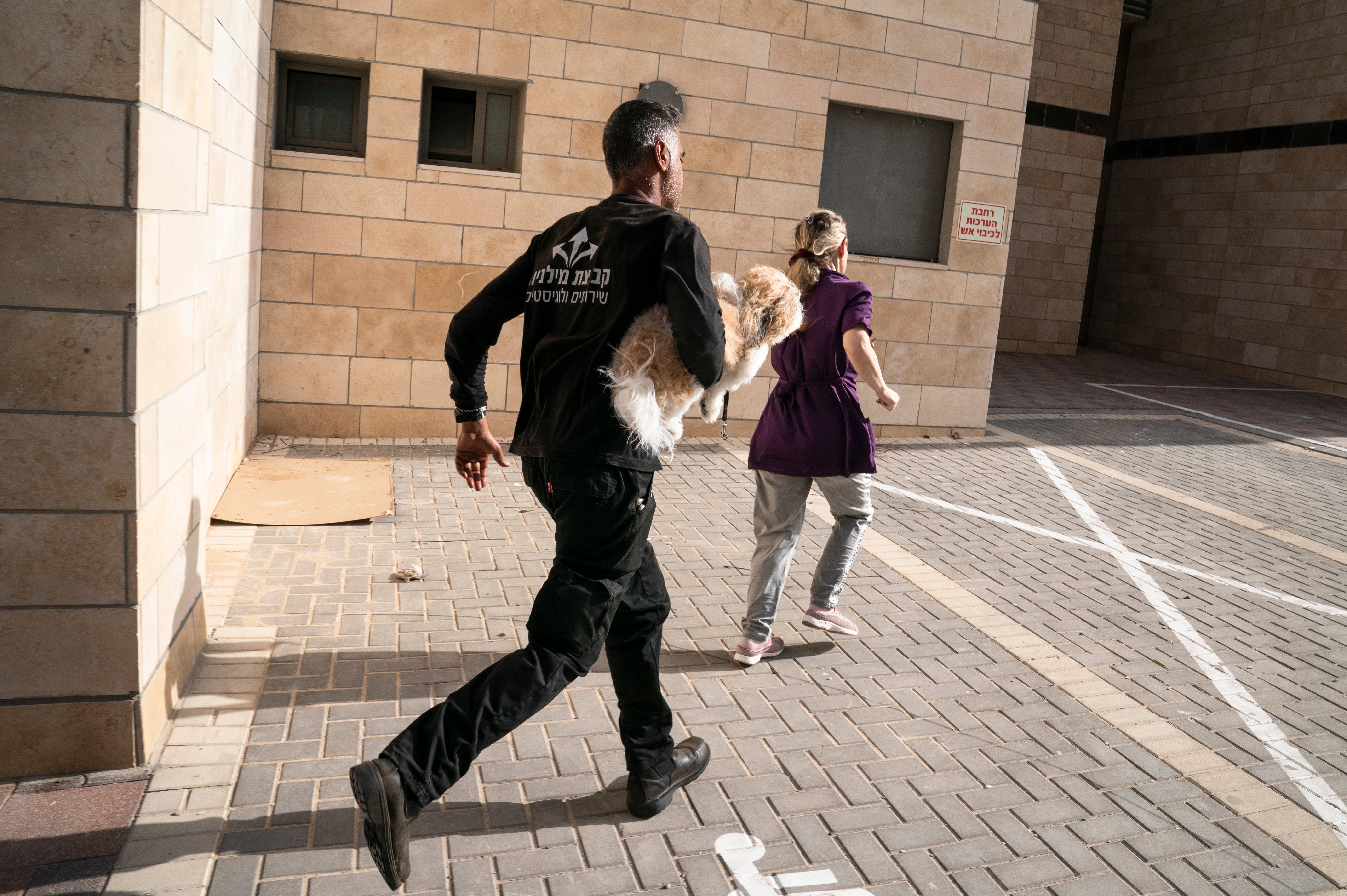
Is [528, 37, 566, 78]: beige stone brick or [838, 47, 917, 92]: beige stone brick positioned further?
[838, 47, 917, 92]: beige stone brick

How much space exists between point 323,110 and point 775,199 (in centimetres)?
377

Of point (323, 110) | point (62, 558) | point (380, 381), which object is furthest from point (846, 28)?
point (62, 558)

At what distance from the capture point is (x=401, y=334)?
8.10 metres

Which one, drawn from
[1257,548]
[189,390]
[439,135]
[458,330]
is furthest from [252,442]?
[1257,548]

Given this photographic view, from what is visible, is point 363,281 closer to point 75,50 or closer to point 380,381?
point 380,381

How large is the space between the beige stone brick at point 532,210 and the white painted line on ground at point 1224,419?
8.29 m

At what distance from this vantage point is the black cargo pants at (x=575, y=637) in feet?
8.73

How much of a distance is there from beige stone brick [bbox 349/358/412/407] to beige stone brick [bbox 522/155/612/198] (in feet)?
4.34

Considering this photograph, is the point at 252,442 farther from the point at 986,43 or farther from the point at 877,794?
the point at 986,43

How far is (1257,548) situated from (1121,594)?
183cm

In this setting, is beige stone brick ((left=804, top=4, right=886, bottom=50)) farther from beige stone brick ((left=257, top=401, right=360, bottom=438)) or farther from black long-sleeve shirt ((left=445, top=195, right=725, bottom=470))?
black long-sleeve shirt ((left=445, top=195, right=725, bottom=470))

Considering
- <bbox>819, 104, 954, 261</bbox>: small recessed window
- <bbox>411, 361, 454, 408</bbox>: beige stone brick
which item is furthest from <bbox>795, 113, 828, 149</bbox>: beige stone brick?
<bbox>411, 361, 454, 408</bbox>: beige stone brick

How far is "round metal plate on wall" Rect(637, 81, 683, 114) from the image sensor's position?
27.1ft

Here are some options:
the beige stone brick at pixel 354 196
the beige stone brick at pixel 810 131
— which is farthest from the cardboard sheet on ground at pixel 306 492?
the beige stone brick at pixel 810 131
